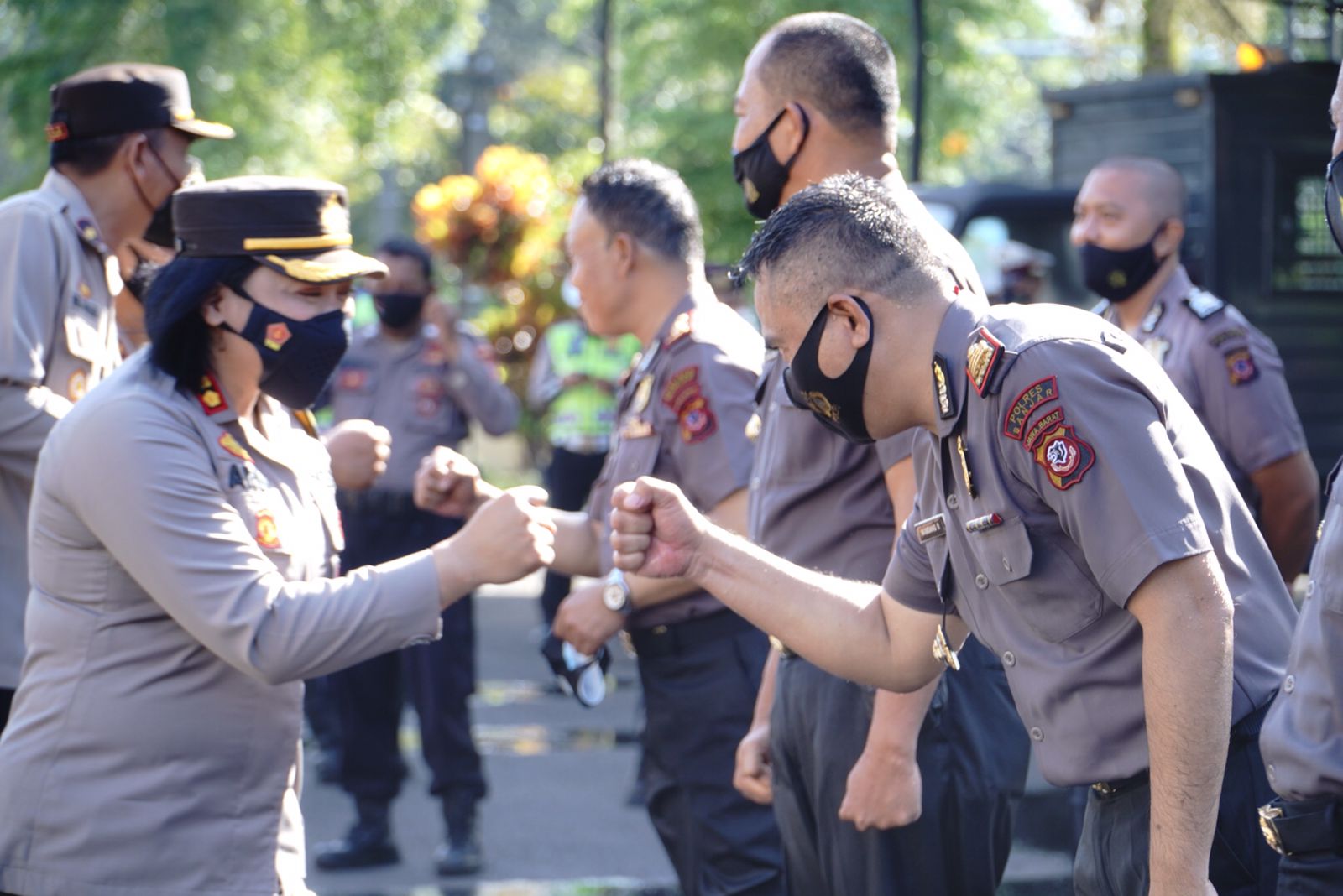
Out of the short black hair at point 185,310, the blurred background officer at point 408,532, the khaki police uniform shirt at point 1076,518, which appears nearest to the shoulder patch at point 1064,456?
the khaki police uniform shirt at point 1076,518

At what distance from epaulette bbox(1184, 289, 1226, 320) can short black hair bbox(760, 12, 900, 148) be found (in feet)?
5.75

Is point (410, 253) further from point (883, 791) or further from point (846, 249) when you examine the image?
point (846, 249)

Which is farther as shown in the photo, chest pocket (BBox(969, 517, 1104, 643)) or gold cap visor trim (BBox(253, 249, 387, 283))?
gold cap visor trim (BBox(253, 249, 387, 283))

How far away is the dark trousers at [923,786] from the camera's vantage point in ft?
11.2

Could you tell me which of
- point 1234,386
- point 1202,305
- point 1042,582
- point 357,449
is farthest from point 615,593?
point 1202,305

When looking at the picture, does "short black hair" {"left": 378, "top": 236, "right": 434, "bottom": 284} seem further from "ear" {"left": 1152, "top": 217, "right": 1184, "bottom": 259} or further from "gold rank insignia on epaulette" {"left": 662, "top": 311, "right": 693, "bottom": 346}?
"ear" {"left": 1152, "top": 217, "right": 1184, "bottom": 259}

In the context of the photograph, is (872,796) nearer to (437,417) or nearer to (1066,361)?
(1066,361)

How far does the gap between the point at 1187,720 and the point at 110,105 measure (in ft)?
10.3

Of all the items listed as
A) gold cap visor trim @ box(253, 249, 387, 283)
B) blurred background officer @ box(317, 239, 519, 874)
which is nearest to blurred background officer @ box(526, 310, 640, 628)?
blurred background officer @ box(317, 239, 519, 874)

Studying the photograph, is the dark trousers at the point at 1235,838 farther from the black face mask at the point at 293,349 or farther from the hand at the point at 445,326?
the hand at the point at 445,326

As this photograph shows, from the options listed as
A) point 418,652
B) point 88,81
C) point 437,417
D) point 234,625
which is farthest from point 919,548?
point 437,417

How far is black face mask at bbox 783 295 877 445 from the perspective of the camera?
8.77 feet

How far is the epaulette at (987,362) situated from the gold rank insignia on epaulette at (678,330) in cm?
183

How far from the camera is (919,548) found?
2.88 metres
